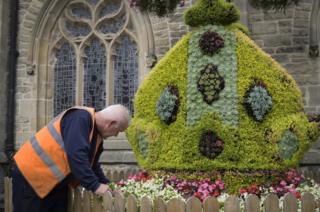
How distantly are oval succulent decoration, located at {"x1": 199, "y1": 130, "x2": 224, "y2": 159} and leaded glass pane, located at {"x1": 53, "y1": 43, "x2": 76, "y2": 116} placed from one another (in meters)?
6.09

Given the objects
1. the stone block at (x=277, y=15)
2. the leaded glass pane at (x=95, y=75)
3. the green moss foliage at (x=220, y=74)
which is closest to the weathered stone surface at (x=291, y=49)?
the stone block at (x=277, y=15)

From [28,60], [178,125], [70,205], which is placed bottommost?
[70,205]

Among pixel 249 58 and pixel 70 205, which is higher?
pixel 249 58

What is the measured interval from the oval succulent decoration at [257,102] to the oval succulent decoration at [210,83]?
0.98 feet

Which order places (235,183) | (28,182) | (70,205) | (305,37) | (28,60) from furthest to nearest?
(28,60), (305,37), (235,183), (70,205), (28,182)

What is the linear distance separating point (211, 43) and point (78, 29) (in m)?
6.14

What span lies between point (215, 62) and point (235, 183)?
126cm

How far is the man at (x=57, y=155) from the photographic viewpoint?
393 cm

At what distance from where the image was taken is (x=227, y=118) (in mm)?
5164

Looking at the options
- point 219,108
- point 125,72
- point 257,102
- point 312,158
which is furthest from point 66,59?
point 257,102

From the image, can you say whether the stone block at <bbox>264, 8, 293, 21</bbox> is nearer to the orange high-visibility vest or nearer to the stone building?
Answer: the stone building

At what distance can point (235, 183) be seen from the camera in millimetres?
5109

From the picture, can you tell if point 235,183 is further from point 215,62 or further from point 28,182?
point 28,182

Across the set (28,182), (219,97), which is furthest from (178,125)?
(28,182)
